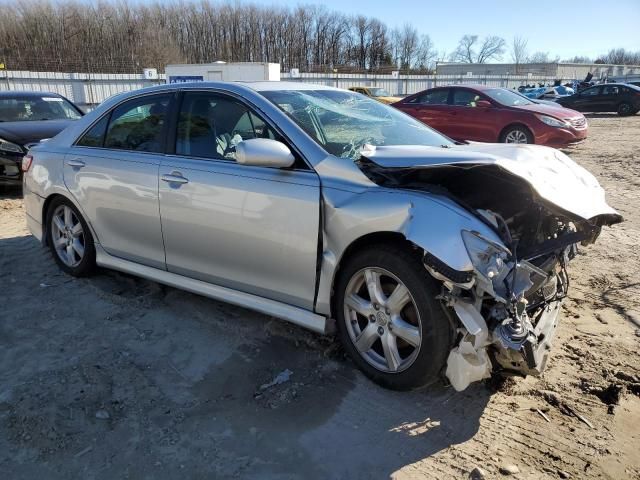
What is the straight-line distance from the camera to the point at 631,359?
10.9 feet

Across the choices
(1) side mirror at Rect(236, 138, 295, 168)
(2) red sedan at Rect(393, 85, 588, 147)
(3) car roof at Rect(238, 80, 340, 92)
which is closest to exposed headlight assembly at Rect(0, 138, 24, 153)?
(3) car roof at Rect(238, 80, 340, 92)

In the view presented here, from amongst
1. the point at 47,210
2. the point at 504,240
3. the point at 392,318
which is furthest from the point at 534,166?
the point at 47,210

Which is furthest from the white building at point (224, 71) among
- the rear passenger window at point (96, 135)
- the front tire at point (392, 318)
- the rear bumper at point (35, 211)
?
the front tire at point (392, 318)

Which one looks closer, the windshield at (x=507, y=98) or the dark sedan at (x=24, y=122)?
the dark sedan at (x=24, y=122)

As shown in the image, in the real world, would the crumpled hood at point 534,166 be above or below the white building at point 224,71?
below

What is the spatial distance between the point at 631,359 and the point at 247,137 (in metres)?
2.84

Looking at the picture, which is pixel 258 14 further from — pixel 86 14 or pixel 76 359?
pixel 76 359

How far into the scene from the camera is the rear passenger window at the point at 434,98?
12.7 m

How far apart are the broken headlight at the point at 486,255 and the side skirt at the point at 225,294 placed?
3.29 feet

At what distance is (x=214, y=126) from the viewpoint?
12.1 ft

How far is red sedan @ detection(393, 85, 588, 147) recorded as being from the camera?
Result: 11.6 m

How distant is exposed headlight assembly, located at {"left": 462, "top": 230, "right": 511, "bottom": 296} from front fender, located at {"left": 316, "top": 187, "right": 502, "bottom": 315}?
0.04 m

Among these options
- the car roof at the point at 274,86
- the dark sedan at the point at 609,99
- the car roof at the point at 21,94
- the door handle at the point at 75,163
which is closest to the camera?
the car roof at the point at 274,86

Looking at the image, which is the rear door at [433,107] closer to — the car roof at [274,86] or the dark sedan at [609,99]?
the car roof at [274,86]
